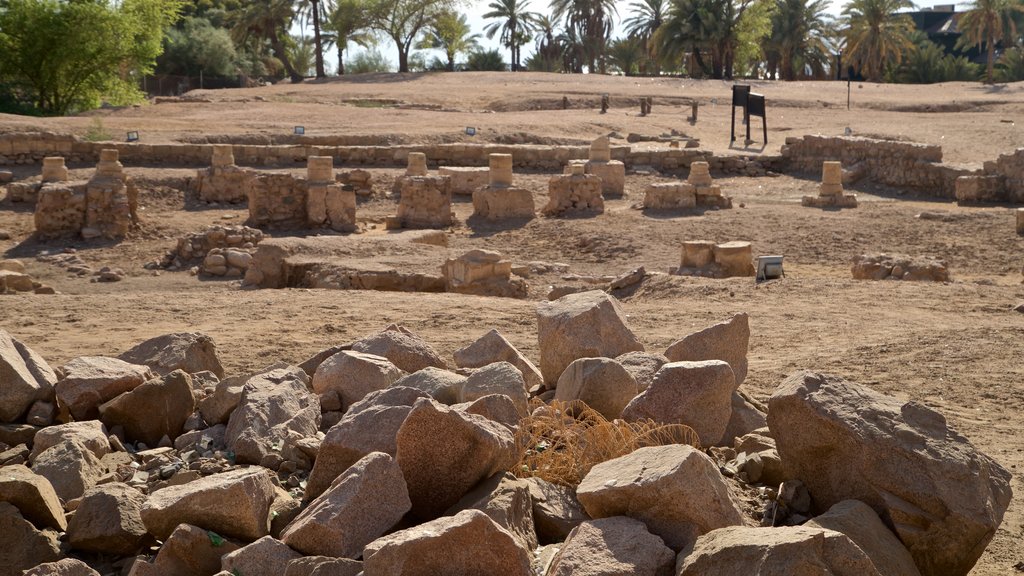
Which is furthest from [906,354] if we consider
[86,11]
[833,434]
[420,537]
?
[86,11]

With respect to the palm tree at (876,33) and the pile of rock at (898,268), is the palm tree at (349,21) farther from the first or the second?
the pile of rock at (898,268)

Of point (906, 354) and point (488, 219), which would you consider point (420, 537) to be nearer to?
point (906, 354)

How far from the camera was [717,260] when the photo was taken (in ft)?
45.3

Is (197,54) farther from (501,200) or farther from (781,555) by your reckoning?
(781,555)

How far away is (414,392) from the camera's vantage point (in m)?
5.15

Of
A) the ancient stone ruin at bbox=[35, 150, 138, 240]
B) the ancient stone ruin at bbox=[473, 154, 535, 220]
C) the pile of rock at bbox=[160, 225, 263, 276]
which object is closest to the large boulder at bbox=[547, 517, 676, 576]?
the pile of rock at bbox=[160, 225, 263, 276]

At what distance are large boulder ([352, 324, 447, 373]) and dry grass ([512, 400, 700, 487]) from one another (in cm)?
134

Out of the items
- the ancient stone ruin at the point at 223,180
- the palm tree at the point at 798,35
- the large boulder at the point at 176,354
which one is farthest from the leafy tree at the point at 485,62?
the large boulder at the point at 176,354

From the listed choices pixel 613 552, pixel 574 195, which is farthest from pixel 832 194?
pixel 613 552

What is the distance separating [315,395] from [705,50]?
44.6 m

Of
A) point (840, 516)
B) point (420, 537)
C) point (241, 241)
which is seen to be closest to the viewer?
point (420, 537)

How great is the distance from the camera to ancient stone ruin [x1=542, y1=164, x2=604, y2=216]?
19.1 m

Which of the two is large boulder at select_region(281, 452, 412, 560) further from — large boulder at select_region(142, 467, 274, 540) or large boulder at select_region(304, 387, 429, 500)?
large boulder at select_region(304, 387, 429, 500)

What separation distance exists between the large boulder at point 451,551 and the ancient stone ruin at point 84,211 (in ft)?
48.6
